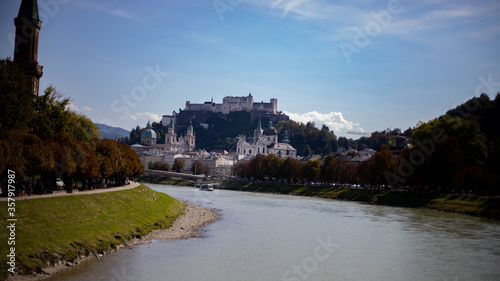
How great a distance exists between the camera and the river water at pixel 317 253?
2338 cm

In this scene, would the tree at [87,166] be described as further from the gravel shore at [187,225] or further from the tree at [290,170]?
the tree at [290,170]

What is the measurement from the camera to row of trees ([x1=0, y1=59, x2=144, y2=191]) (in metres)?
29.1

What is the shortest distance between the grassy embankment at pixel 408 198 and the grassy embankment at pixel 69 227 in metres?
31.9

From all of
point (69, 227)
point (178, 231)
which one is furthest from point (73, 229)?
point (178, 231)

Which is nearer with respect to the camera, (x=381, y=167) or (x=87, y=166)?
(x=87, y=166)

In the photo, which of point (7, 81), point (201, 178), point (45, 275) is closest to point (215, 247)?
point (45, 275)

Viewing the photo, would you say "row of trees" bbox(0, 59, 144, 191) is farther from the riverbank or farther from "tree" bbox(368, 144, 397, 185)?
"tree" bbox(368, 144, 397, 185)

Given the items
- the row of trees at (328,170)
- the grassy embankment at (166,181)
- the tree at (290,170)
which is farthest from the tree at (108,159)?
the grassy embankment at (166,181)

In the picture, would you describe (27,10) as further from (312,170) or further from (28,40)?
(312,170)

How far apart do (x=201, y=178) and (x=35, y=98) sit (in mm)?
85436

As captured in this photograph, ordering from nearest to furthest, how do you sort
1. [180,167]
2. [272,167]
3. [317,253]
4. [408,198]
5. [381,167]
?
[317,253] < [408,198] < [381,167] < [272,167] < [180,167]

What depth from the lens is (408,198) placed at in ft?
204

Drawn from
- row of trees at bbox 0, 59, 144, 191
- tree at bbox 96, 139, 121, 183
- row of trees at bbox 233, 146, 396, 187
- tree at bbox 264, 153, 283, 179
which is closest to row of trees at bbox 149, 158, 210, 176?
row of trees at bbox 233, 146, 396, 187

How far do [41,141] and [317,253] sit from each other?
18.7m
